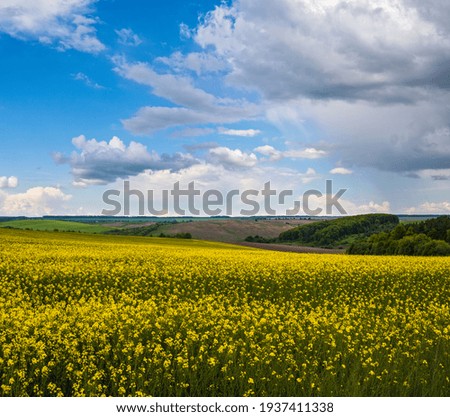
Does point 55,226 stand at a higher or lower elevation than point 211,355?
higher

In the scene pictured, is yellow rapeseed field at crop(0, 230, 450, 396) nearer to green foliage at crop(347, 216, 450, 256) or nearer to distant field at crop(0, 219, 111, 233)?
green foliage at crop(347, 216, 450, 256)

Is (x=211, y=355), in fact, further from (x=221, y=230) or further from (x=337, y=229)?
(x=337, y=229)

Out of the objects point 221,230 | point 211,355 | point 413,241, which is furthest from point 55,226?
point 211,355

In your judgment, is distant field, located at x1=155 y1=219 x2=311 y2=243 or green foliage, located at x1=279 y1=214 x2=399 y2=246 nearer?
distant field, located at x1=155 y1=219 x2=311 y2=243

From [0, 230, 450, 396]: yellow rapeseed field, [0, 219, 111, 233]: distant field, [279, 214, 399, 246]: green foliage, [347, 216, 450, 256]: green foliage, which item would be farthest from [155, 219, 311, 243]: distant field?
[0, 230, 450, 396]: yellow rapeseed field

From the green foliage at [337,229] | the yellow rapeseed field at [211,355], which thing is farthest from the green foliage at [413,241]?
the green foliage at [337,229]

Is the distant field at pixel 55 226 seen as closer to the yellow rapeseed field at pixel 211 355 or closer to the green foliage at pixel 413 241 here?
the green foliage at pixel 413 241
